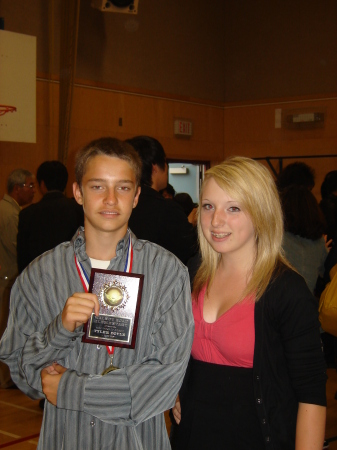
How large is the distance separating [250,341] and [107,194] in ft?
2.26

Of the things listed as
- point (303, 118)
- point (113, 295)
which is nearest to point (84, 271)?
point (113, 295)

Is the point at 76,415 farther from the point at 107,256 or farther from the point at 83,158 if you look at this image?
the point at 83,158

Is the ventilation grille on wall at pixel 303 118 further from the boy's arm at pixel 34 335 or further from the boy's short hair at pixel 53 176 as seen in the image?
the boy's arm at pixel 34 335

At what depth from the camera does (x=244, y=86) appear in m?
11.3

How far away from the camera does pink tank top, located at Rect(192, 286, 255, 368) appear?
203 cm

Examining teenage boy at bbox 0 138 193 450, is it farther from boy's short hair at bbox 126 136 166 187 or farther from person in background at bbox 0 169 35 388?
person in background at bbox 0 169 35 388

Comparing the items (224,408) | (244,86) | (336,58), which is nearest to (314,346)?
(224,408)

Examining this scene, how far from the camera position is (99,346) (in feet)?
6.27

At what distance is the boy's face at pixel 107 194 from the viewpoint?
1.97 m

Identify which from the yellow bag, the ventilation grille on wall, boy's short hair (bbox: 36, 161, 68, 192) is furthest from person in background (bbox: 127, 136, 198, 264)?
the ventilation grille on wall

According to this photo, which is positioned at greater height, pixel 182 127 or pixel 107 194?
pixel 182 127

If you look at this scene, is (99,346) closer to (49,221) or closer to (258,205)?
(258,205)

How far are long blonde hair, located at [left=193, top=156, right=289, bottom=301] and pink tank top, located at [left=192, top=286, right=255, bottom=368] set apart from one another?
8 cm

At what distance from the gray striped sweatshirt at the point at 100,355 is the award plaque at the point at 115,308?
2.5 inches
